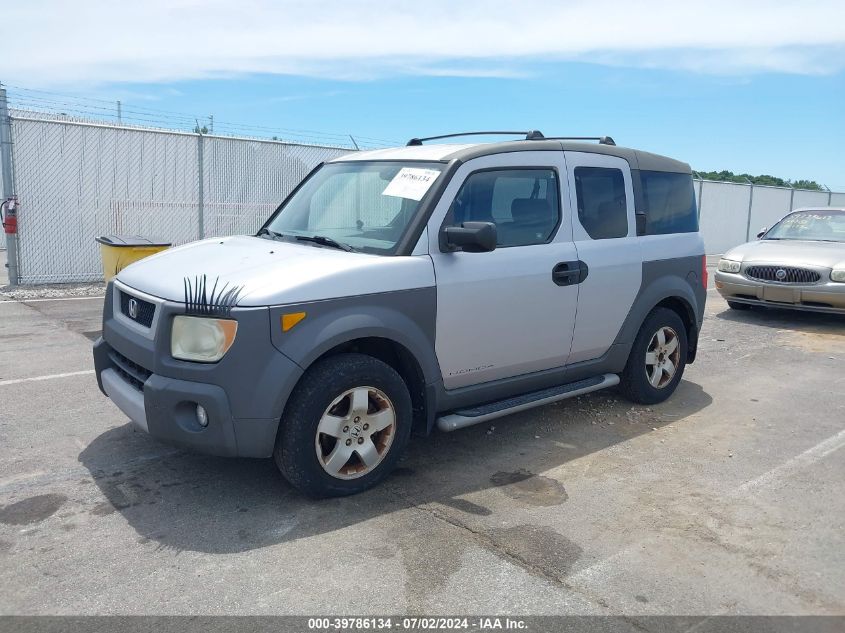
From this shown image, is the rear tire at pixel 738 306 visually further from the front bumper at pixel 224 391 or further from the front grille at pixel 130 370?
the front grille at pixel 130 370

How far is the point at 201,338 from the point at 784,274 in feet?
26.9

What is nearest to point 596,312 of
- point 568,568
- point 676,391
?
point 676,391

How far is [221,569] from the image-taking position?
330 cm

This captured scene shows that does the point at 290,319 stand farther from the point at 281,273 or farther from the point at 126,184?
the point at 126,184

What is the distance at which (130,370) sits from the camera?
13.6 feet

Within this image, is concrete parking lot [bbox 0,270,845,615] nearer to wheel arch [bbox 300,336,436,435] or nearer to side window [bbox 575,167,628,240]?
wheel arch [bbox 300,336,436,435]

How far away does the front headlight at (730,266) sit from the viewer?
1013 cm

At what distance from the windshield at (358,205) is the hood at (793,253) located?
6833 mm

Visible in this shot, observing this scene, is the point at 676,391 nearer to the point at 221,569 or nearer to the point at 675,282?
the point at 675,282

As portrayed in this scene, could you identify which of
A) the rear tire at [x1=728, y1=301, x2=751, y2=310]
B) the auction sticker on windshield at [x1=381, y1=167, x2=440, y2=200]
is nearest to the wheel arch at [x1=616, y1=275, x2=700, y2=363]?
the auction sticker on windshield at [x1=381, y1=167, x2=440, y2=200]

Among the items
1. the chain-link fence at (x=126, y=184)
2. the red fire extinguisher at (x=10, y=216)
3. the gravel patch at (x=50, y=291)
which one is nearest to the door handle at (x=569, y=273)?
the chain-link fence at (x=126, y=184)

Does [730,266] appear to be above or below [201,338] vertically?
below

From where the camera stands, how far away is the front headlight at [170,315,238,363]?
143 inches

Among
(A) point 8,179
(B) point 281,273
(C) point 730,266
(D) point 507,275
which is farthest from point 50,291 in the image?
(C) point 730,266
